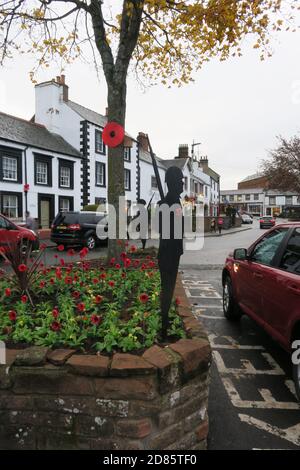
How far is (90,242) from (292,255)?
13.4 m

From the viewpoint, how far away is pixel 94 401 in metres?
2.05

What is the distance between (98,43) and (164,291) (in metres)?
5.75

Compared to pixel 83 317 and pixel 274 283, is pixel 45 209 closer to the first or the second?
pixel 83 317

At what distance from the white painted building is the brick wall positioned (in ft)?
56.2

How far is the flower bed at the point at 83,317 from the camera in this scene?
Answer: 2.55 metres

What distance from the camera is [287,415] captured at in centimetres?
279

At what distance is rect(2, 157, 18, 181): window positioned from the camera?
19.3 m

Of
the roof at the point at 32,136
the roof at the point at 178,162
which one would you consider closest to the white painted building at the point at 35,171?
the roof at the point at 32,136

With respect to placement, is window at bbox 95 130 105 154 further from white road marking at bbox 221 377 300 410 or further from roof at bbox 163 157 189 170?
white road marking at bbox 221 377 300 410

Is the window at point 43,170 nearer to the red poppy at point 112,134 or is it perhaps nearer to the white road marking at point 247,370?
the red poppy at point 112,134

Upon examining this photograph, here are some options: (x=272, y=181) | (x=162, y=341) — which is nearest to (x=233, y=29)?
(x=162, y=341)

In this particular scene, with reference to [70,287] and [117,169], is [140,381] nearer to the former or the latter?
[70,287]

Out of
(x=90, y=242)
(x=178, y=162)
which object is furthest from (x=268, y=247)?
(x=178, y=162)

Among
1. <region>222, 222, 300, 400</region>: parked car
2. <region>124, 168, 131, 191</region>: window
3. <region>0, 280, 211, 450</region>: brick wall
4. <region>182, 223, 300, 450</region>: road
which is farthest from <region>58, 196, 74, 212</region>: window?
<region>0, 280, 211, 450</region>: brick wall
